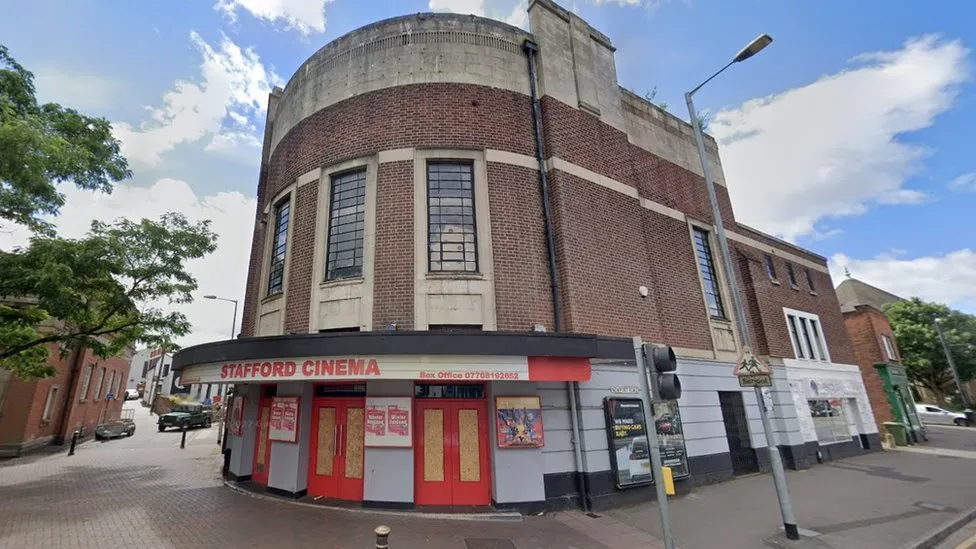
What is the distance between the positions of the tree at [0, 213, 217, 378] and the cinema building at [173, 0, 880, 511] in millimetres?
3111

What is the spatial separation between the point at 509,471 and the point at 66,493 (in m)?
10.7

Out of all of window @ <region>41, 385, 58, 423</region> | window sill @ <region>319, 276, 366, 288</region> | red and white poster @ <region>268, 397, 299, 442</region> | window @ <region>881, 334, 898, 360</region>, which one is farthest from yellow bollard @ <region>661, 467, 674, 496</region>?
window @ <region>881, 334, 898, 360</region>

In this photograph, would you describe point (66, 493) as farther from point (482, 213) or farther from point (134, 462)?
point (482, 213)

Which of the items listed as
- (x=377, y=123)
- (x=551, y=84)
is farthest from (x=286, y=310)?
(x=551, y=84)

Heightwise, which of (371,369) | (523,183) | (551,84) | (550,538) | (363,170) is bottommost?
(550,538)

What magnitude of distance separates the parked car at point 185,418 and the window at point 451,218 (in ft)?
95.3

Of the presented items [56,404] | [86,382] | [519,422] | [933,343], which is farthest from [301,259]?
[933,343]

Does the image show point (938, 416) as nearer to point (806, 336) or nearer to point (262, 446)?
point (806, 336)

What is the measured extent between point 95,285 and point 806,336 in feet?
87.7

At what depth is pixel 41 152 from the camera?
10430 millimetres

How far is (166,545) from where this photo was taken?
642 cm

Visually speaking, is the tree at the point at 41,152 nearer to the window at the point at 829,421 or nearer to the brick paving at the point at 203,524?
the brick paving at the point at 203,524

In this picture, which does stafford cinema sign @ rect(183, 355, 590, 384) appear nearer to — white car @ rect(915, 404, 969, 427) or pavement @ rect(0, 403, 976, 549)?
pavement @ rect(0, 403, 976, 549)

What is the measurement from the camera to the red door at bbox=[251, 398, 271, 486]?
34.9ft
